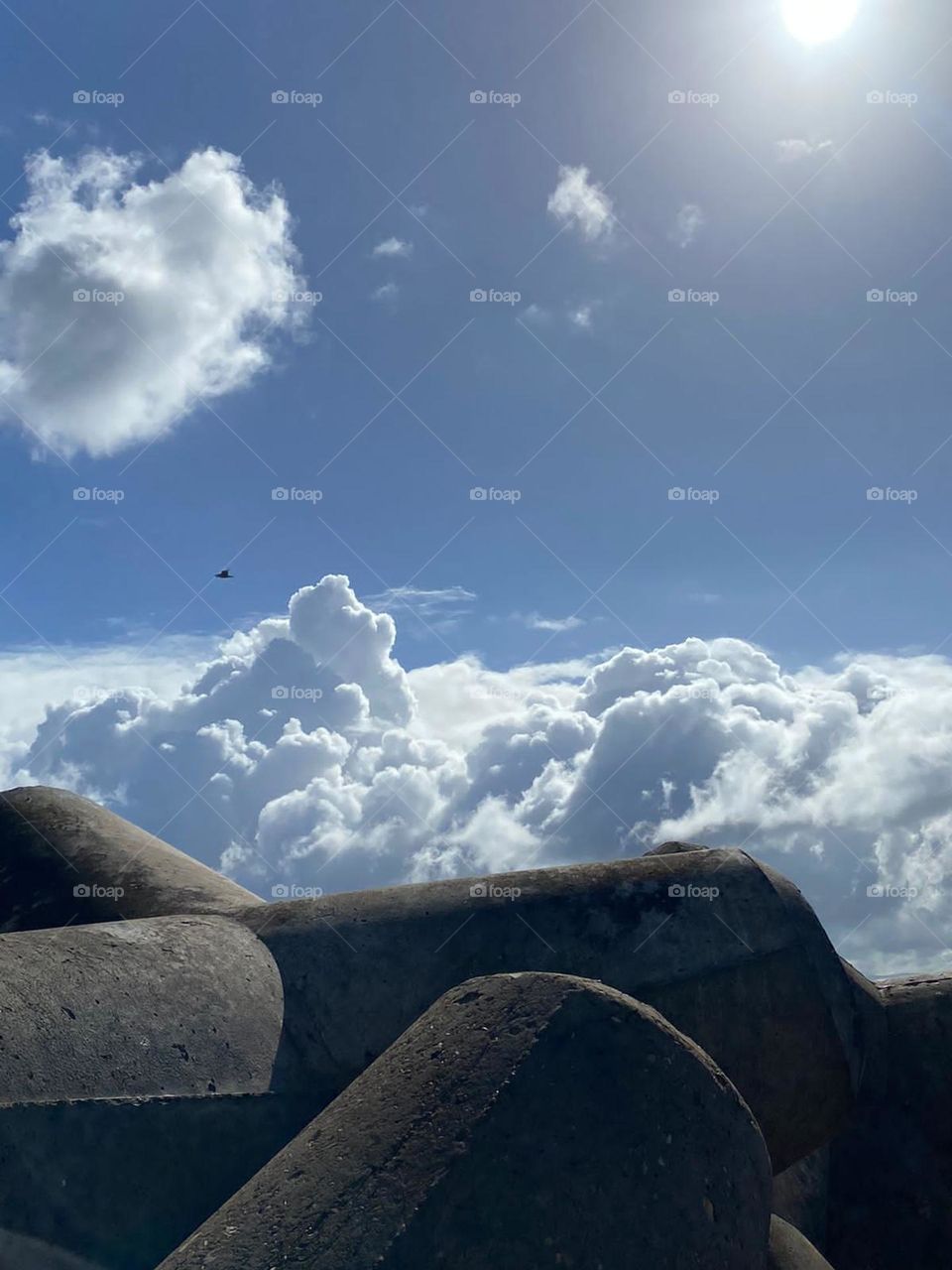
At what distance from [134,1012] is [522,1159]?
2.61m

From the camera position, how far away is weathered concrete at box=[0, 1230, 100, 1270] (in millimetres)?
5238

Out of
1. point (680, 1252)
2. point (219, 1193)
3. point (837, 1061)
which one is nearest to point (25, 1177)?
point (219, 1193)

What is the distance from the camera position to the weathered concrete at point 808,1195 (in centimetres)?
796

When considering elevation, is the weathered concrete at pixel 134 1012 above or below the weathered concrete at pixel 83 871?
below

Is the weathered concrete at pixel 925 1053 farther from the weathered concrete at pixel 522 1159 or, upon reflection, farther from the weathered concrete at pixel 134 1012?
the weathered concrete at pixel 134 1012

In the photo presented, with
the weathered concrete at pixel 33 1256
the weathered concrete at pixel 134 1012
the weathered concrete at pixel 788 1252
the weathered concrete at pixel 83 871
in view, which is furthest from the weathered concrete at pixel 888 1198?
the weathered concrete at pixel 33 1256

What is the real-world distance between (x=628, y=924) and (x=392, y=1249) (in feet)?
9.67

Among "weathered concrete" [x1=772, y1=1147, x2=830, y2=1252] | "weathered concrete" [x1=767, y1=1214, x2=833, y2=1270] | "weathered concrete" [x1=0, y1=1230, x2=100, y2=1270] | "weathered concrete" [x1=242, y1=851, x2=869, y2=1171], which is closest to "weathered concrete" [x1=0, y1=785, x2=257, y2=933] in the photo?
"weathered concrete" [x1=242, y1=851, x2=869, y2=1171]

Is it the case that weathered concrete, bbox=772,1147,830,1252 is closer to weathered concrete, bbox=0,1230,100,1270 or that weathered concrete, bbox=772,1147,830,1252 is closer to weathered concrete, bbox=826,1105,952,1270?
weathered concrete, bbox=826,1105,952,1270

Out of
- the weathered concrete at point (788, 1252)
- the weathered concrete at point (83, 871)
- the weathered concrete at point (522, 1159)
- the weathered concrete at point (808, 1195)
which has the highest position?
the weathered concrete at point (83, 871)

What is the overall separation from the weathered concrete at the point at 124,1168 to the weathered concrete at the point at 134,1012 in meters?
0.10

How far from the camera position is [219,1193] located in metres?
5.82

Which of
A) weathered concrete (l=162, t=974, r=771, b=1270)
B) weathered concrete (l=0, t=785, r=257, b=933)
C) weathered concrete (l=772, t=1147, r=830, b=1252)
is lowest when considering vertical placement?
weathered concrete (l=772, t=1147, r=830, b=1252)

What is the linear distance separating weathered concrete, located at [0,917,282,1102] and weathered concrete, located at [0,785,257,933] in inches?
41.0
